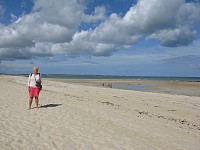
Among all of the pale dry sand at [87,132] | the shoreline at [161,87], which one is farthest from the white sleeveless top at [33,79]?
the shoreline at [161,87]

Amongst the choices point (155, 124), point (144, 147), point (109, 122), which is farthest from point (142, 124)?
point (144, 147)

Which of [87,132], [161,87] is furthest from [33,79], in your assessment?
[161,87]

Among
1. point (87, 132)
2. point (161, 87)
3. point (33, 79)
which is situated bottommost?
point (161, 87)

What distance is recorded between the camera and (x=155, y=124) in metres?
11.4

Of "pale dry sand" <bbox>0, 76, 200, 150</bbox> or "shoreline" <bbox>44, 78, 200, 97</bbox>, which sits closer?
"pale dry sand" <bbox>0, 76, 200, 150</bbox>

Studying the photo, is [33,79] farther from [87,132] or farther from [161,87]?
[161,87]

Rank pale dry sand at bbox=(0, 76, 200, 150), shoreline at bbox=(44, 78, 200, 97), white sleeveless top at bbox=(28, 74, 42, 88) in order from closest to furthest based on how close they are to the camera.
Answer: pale dry sand at bbox=(0, 76, 200, 150) < white sleeveless top at bbox=(28, 74, 42, 88) < shoreline at bbox=(44, 78, 200, 97)

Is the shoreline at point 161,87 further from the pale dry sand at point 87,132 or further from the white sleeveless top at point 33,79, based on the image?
the white sleeveless top at point 33,79

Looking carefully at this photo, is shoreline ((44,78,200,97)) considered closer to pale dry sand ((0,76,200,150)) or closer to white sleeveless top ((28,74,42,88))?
pale dry sand ((0,76,200,150))

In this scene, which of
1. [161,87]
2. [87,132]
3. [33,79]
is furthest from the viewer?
[161,87]

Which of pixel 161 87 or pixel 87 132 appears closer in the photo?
pixel 87 132

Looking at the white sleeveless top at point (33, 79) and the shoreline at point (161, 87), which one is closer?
the white sleeveless top at point (33, 79)

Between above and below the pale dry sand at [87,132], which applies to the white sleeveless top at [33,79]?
above

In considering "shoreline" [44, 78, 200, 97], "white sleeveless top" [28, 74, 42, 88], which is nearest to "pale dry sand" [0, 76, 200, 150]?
"white sleeveless top" [28, 74, 42, 88]
